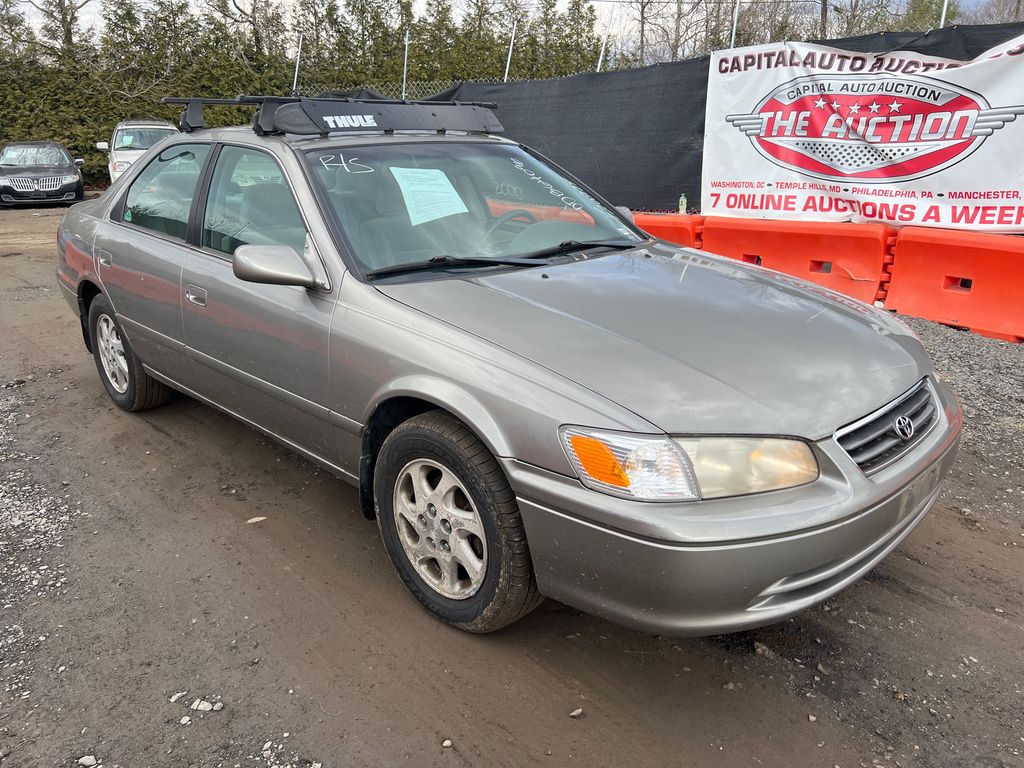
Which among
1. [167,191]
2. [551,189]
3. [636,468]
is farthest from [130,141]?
[636,468]

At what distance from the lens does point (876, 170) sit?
678 cm

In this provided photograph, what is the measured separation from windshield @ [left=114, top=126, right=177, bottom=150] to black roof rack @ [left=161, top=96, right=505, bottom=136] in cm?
1540

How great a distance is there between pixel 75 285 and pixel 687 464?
14.0 feet

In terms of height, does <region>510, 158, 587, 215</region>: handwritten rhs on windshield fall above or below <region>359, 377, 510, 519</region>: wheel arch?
above

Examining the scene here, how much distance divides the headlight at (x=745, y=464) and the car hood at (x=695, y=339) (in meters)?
0.04

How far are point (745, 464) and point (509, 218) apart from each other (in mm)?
1764

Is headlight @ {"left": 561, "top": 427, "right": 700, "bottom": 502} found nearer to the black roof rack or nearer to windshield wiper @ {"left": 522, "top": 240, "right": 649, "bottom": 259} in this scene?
windshield wiper @ {"left": 522, "top": 240, "right": 649, "bottom": 259}

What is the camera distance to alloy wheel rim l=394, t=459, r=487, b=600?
Result: 2.68 m

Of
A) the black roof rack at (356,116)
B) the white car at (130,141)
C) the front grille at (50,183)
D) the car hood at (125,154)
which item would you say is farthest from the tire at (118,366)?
the front grille at (50,183)

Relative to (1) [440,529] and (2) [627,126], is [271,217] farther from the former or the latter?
(2) [627,126]

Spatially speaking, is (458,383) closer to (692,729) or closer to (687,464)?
(687,464)

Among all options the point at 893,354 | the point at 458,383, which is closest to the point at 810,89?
the point at 893,354

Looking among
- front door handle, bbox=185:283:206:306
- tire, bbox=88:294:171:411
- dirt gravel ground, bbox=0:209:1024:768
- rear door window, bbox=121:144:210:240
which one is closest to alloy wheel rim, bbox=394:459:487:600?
dirt gravel ground, bbox=0:209:1024:768

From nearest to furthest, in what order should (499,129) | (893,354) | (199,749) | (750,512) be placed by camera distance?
(750,512), (199,749), (893,354), (499,129)
